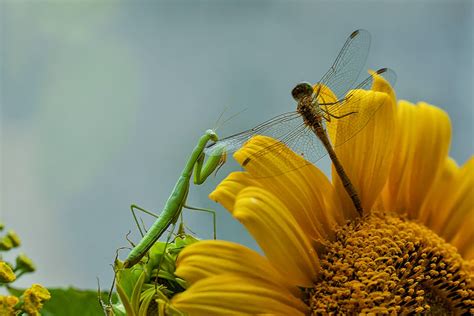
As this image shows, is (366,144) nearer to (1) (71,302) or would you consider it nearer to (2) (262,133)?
(2) (262,133)

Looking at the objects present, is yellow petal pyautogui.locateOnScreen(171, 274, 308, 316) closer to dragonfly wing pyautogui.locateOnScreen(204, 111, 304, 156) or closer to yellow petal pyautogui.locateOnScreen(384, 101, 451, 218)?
dragonfly wing pyautogui.locateOnScreen(204, 111, 304, 156)

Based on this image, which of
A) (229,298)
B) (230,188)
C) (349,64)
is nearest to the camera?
(229,298)

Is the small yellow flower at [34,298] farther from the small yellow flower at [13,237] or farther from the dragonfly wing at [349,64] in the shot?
the dragonfly wing at [349,64]

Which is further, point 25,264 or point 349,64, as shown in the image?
point 349,64

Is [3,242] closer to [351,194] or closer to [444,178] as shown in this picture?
[351,194]

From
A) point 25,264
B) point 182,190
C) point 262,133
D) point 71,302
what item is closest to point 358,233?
point 262,133

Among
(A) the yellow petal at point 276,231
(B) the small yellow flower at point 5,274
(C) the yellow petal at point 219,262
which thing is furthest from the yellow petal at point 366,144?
(B) the small yellow flower at point 5,274
